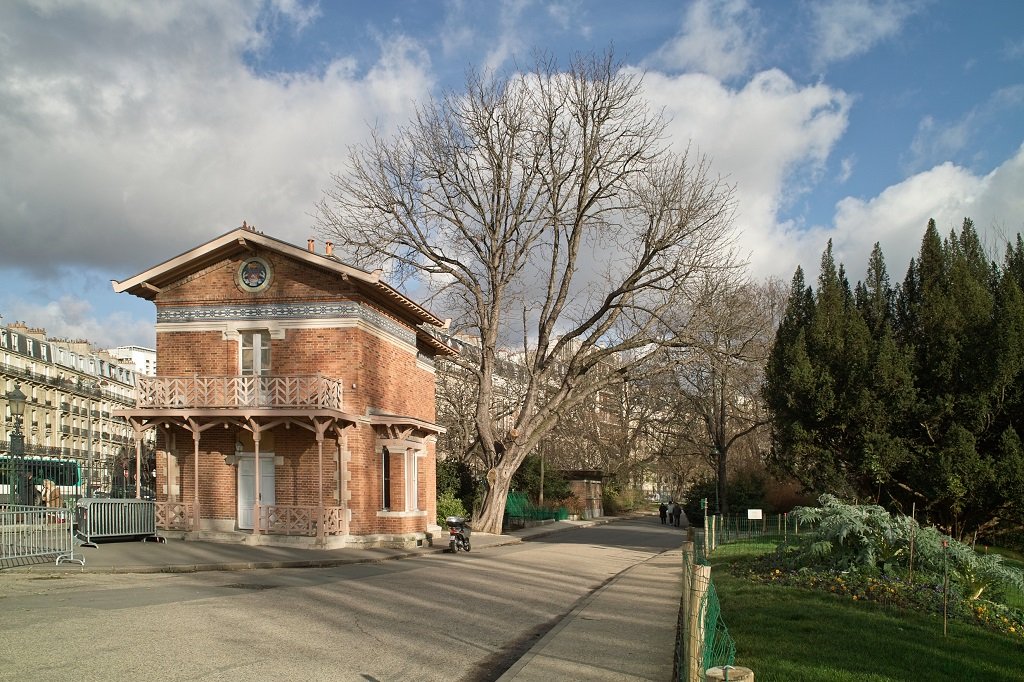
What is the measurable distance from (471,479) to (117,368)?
55642 millimetres

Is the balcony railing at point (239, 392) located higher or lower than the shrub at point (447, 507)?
higher

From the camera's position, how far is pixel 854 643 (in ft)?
29.7

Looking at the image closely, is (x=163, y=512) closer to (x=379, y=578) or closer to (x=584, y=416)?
(x=379, y=578)

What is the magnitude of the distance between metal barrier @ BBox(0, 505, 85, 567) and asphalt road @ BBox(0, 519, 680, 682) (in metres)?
1.35

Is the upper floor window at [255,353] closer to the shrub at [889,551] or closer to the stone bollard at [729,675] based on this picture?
the shrub at [889,551]

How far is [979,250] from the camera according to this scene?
2303cm

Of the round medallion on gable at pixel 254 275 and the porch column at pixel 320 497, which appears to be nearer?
the porch column at pixel 320 497

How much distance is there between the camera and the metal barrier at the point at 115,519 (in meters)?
21.2

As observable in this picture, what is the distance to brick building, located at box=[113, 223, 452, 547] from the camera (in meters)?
23.0

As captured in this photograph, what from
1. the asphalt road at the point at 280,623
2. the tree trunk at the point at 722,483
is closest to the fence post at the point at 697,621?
the asphalt road at the point at 280,623

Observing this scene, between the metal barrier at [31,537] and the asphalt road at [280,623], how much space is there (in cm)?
135

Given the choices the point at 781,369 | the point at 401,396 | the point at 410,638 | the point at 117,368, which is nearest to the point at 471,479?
the point at 401,396

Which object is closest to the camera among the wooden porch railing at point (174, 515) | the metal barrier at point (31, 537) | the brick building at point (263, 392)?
the metal barrier at point (31, 537)

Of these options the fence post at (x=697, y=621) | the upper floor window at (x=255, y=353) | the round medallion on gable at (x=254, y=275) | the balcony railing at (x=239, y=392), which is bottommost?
the fence post at (x=697, y=621)
